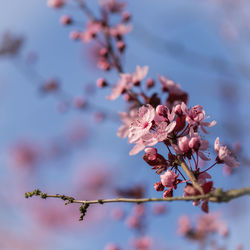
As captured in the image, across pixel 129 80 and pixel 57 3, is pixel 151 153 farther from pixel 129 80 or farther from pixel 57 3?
pixel 57 3

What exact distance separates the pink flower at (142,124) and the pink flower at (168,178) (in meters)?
0.22

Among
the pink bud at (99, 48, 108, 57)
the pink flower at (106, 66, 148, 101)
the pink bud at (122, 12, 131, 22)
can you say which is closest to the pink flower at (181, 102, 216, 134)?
the pink flower at (106, 66, 148, 101)

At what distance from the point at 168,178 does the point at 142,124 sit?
325 millimetres

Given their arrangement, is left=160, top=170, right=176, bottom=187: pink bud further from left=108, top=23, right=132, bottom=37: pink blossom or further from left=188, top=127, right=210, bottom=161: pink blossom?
left=108, top=23, right=132, bottom=37: pink blossom

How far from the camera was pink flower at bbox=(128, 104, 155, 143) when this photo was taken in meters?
1.41

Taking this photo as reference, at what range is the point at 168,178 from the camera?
132cm

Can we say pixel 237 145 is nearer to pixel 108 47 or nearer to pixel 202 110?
pixel 108 47

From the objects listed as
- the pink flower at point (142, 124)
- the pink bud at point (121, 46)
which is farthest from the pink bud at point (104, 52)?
the pink flower at point (142, 124)

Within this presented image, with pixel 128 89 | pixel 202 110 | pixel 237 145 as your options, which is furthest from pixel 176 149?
pixel 237 145

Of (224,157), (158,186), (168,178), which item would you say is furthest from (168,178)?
(224,157)

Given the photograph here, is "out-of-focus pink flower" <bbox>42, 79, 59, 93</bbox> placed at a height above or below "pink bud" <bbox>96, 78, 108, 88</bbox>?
above

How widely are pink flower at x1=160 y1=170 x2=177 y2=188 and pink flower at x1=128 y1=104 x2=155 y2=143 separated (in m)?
0.22

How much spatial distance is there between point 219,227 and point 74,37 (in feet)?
9.33

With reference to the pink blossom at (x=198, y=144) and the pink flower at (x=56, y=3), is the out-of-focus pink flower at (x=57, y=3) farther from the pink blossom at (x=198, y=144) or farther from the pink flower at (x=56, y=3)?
the pink blossom at (x=198, y=144)
